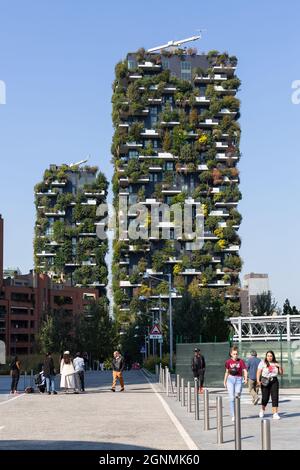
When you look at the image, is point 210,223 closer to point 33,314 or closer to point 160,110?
point 160,110

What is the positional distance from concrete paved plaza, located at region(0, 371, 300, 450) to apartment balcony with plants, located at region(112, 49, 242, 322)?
11010 centimetres

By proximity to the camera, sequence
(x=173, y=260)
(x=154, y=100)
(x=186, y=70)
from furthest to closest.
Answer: (x=186, y=70), (x=154, y=100), (x=173, y=260)

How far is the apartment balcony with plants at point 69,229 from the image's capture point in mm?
167000

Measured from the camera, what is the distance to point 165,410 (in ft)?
78.4

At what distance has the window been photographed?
148 metres

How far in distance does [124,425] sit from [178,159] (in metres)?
126

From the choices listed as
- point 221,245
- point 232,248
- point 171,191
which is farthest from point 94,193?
point 232,248

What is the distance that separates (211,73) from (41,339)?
61727mm

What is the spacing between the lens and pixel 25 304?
141 metres

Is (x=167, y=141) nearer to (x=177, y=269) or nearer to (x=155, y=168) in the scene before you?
(x=155, y=168)

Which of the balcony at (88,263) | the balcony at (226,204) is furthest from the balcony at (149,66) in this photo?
the balcony at (88,263)

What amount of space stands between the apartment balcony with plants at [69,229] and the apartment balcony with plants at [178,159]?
25.7 m

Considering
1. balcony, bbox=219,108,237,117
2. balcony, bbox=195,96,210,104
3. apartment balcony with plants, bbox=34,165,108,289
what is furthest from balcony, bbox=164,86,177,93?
apartment balcony with plants, bbox=34,165,108,289

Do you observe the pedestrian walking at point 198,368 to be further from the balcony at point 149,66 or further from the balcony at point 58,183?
the balcony at point 58,183
